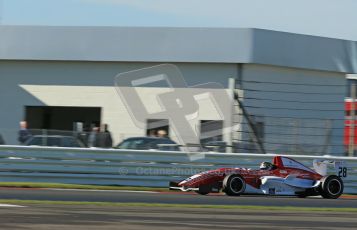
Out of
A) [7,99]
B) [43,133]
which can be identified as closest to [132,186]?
[43,133]

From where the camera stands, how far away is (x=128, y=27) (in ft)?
93.1

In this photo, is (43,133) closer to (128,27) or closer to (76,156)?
(76,156)

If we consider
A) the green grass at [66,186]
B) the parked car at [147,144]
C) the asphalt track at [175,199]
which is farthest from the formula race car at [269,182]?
the parked car at [147,144]

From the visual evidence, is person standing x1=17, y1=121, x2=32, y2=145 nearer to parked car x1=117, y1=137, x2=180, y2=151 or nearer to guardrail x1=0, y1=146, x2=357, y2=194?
guardrail x1=0, y1=146, x2=357, y2=194

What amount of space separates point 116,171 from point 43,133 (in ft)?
6.35

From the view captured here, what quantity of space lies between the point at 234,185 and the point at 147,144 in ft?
13.4

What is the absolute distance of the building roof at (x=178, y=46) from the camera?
90.7 ft

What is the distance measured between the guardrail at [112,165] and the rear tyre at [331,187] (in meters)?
2.11

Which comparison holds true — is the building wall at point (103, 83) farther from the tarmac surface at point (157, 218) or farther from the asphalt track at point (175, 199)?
the tarmac surface at point (157, 218)

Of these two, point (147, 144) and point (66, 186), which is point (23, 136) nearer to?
point (66, 186)

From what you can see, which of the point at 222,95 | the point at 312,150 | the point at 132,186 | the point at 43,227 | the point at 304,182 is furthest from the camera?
the point at 222,95

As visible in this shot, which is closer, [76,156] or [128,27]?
[76,156]

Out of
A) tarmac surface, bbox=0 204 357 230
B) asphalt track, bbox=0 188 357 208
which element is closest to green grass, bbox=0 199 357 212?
tarmac surface, bbox=0 204 357 230

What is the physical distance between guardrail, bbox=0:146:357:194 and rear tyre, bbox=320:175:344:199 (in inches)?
83.0
